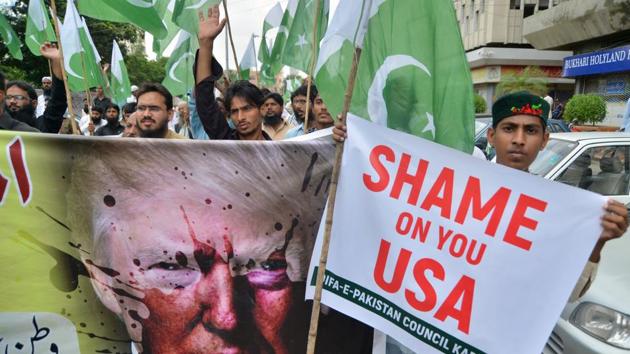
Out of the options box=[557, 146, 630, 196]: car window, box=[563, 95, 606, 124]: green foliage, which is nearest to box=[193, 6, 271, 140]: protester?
box=[557, 146, 630, 196]: car window

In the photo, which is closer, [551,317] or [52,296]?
[551,317]

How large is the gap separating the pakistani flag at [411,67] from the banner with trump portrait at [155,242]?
301 mm

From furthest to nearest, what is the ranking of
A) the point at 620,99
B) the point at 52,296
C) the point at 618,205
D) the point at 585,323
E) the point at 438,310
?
1. the point at 620,99
2. the point at 585,323
3. the point at 52,296
4. the point at 438,310
5. the point at 618,205

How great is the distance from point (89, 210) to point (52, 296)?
346mm

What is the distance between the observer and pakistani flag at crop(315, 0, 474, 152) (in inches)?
77.8

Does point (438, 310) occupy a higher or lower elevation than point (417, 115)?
lower

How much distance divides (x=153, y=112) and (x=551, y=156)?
3385mm

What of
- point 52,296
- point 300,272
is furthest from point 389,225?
point 52,296

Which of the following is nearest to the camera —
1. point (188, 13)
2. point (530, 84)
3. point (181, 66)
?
point (188, 13)

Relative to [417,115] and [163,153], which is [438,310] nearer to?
[417,115]

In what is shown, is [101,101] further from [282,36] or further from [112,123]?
[282,36]

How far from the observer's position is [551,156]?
4543 millimetres

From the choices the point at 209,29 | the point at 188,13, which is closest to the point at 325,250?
the point at 209,29

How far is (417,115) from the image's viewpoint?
205 centimetres
